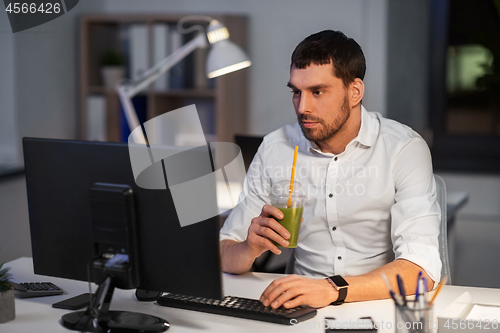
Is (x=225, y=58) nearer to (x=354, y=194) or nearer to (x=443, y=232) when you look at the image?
(x=354, y=194)

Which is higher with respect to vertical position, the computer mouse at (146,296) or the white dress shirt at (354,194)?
the white dress shirt at (354,194)

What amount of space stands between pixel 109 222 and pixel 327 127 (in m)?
0.78

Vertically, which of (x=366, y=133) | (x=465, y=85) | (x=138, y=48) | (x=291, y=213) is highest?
(x=138, y=48)

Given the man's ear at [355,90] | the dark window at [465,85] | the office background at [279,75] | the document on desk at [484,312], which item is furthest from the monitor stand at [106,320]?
the dark window at [465,85]

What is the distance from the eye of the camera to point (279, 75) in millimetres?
3480

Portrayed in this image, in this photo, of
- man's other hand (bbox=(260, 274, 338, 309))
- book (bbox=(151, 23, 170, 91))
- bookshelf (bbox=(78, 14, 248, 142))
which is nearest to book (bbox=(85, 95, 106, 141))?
bookshelf (bbox=(78, 14, 248, 142))

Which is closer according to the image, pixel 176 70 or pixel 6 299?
pixel 6 299

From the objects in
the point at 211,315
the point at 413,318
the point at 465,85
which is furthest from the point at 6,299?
the point at 465,85

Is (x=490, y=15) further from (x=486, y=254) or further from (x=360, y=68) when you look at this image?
(x=360, y=68)

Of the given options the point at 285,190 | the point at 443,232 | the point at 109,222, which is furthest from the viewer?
the point at 443,232

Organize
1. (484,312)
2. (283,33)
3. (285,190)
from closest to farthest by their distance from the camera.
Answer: (484,312)
(285,190)
(283,33)

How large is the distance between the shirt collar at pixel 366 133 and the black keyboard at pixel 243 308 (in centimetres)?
64

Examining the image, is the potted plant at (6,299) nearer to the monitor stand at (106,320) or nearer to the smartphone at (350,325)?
the monitor stand at (106,320)

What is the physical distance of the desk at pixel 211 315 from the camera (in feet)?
3.76
